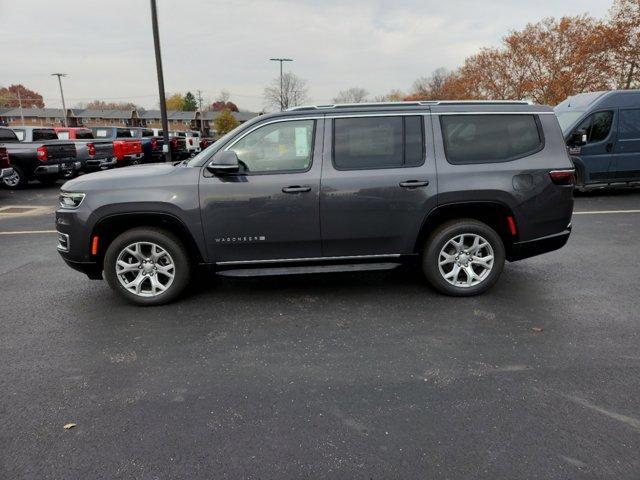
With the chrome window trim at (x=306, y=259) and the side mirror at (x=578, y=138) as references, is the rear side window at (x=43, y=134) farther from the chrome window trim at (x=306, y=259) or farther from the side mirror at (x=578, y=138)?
the side mirror at (x=578, y=138)

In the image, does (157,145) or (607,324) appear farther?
(157,145)

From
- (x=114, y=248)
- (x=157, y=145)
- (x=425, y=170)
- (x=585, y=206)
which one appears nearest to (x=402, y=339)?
(x=425, y=170)

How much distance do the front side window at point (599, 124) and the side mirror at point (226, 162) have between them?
9453mm

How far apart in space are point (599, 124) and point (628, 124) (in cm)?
63

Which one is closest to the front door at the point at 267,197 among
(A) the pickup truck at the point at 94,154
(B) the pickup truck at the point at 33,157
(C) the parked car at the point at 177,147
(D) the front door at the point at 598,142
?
(D) the front door at the point at 598,142

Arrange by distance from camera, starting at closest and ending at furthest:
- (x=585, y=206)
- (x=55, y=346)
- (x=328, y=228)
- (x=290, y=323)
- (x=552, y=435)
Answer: (x=552, y=435) < (x=55, y=346) < (x=290, y=323) < (x=328, y=228) < (x=585, y=206)

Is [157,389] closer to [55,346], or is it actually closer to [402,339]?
[55,346]

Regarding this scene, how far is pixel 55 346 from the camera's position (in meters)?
A: 3.80

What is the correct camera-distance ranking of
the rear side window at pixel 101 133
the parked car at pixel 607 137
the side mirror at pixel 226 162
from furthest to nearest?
the rear side window at pixel 101 133, the parked car at pixel 607 137, the side mirror at pixel 226 162

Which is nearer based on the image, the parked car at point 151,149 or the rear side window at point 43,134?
the rear side window at point 43,134

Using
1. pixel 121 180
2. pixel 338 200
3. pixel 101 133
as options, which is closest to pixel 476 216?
pixel 338 200

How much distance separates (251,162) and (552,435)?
3267 millimetres

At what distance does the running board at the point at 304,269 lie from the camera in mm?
4449

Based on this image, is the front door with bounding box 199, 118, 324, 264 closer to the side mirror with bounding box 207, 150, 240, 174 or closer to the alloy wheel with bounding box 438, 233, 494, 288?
the side mirror with bounding box 207, 150, 240, 174
